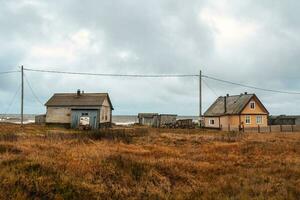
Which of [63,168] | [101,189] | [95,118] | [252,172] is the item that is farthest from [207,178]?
[95,118]

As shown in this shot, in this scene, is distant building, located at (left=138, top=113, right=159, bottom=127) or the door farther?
distant building, located at (left=138, top=113, right=159, bottom=127)

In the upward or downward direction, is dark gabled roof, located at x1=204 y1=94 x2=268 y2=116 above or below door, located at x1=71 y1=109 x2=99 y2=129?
above

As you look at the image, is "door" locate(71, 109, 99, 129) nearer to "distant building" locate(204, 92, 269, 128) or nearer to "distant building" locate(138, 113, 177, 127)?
"distant building" locate(138, 113, 177, 127)

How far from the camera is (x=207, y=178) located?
11.0 meters

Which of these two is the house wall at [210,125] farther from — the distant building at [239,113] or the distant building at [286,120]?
the distant building at [286,120]

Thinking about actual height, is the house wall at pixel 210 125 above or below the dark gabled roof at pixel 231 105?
below

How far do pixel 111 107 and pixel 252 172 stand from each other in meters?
38.9

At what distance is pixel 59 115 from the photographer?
4456 cm

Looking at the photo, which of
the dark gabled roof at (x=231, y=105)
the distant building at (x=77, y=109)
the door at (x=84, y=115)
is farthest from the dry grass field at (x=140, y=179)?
the dark gabled roof at (x=231, y=105)

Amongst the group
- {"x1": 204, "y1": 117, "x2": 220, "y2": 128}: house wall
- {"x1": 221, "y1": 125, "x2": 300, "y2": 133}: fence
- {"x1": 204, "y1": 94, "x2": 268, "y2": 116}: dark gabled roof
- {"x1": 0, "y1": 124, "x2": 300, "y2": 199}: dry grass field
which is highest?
{"x1": 204, "y1": 94, "x2": 268, "y2": 116}: dark gabled roof

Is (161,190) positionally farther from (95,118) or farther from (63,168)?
(95,118)

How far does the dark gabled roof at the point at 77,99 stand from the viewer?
43719 millimetres

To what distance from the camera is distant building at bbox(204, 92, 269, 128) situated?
48.8 meters

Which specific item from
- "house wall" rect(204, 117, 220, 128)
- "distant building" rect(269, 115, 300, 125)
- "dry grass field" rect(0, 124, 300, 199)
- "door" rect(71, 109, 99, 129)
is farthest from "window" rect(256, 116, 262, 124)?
"dry grass field" rect(0, 124, 300, 199)
